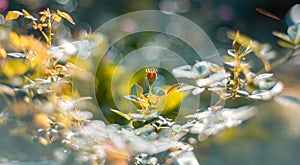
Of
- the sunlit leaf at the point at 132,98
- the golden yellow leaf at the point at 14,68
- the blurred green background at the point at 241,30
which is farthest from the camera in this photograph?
the golden yellow leaf at the point at 14,68

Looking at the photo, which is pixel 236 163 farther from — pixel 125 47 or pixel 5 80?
pixel 5 80

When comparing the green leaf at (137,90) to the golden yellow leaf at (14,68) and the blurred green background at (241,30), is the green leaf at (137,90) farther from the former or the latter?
the golden yellow leaf at (14,68)

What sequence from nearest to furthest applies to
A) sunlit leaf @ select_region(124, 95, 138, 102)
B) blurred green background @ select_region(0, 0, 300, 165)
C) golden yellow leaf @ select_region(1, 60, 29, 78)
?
sunlit leaf @ select_region(124, 95, 138, 102)
blurred green background @ select_region(0, 0, 300, 165)
golden yellow leaf @ select_region(1, 60, 29, 78)

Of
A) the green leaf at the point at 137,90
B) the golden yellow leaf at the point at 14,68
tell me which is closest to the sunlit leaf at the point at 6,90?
the golden yellow leaf at the point at 14,68

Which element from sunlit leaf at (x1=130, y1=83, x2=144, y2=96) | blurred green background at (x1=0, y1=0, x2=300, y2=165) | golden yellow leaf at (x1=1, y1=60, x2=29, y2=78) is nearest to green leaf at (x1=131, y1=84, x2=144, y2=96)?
sunlit leaf at (x1=130, y1=83, x2=144, y2=96)

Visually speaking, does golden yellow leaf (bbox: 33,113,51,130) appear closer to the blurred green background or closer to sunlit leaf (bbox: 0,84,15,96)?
sunlit leaf (bbox: 0,84,15,96)

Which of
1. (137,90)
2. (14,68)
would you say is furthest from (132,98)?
(14,68)

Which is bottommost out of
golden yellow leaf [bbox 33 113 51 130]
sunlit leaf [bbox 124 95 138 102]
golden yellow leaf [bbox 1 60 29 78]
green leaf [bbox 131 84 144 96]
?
golden yellow leaf [bbox 33 113 51 130]

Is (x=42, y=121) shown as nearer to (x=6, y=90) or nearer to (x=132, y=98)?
(x=6, y=90)
